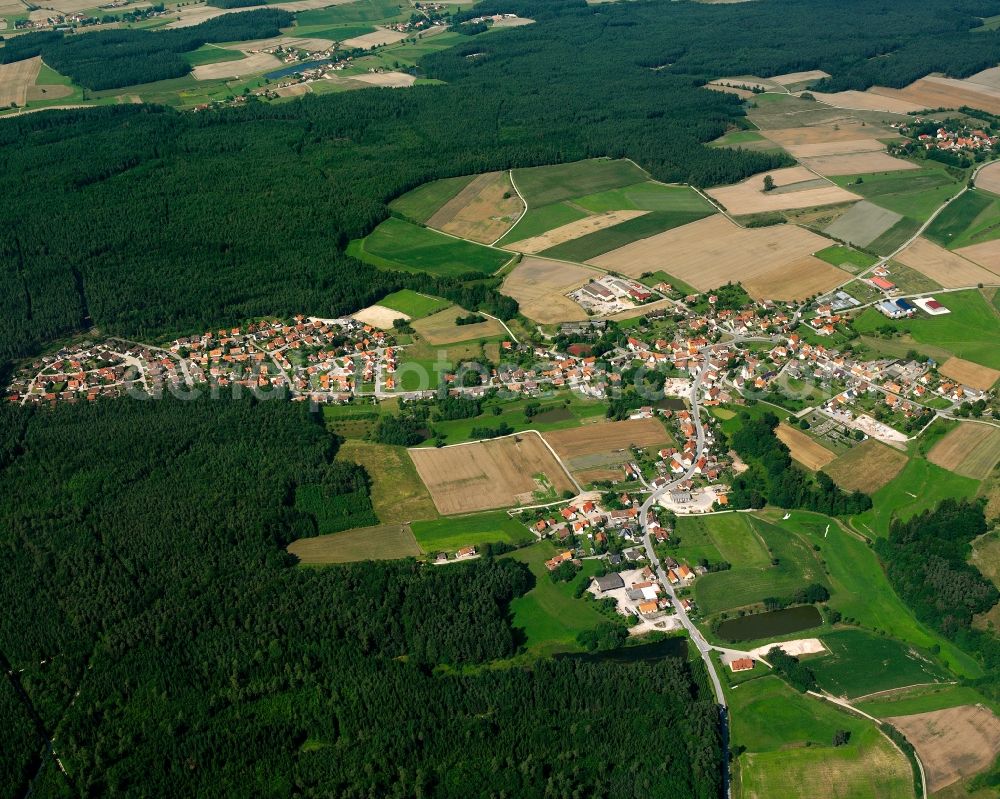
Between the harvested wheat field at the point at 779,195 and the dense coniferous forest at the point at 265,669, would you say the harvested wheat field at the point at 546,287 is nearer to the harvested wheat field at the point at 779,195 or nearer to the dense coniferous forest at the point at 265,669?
the harvested wheat field at the point at 779,195

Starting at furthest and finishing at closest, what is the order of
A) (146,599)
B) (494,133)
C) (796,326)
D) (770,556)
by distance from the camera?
(494,133), (796,326), (770,556), (146,599)

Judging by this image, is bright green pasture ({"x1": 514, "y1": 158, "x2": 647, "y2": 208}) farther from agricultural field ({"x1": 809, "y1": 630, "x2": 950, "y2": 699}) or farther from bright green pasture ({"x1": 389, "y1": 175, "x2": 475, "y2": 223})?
agricultural field ({"x1": 809, "y1": 630, "x2": 950, "y2": 699})

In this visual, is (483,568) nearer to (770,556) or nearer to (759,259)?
(770,556)

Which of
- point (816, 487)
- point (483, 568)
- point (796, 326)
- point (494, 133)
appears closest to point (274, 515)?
point (483, 568)

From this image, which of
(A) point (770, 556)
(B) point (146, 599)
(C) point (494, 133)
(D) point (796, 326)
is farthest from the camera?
(C) point (494, 133)

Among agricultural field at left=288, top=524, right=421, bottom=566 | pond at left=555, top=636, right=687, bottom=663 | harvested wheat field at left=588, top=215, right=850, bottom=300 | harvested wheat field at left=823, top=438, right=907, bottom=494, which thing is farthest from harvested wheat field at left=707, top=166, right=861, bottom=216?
pond at left=555, top=636, right=687, bottom=663

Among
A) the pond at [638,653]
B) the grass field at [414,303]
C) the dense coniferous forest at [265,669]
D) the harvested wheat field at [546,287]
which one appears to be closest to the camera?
the dense coniferous forest at [265,669]

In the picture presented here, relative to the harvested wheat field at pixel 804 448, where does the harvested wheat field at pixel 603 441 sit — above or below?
above

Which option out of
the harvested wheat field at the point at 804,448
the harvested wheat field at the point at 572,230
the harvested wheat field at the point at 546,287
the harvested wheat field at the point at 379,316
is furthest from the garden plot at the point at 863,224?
the harvested wheat field at the point at 379,316
